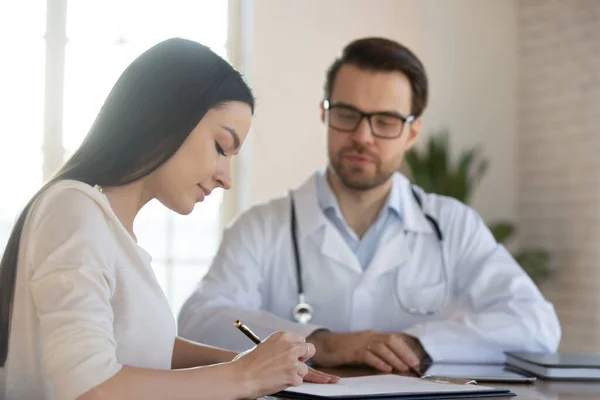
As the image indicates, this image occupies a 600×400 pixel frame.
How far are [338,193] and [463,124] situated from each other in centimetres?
335

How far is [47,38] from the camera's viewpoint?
5.62 m

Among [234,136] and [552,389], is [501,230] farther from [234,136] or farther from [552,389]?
[234,136]

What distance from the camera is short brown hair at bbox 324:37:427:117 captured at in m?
2.72

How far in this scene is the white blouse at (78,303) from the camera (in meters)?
1.06

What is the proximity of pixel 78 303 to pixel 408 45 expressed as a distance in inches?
198

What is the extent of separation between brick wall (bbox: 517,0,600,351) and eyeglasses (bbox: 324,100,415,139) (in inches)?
116

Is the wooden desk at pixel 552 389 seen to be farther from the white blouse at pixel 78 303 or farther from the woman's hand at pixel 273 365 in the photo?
the white blouse at pixel 78 303

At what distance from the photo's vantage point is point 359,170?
8.70 ft

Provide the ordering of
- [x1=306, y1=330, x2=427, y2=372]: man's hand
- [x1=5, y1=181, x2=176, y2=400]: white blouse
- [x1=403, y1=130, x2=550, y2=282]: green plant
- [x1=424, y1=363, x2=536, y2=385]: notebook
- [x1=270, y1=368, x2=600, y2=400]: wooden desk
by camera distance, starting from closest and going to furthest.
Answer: [x1=5, y1=181, x2=176, y2=400]: white blouse → [x1=270, y1=368, x2=600, y2=400]: wooden desk → [x1=424, y1=363, x2=536, y2=385]: notebook → [x1=306, y1=330, x2=427, y2=372]: man's hand → [x1=403, y1=130, x2=550, y2=282]: green plant

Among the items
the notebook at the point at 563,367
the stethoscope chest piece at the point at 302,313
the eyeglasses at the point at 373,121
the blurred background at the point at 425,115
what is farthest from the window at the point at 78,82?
the notebook at the point at 563,367

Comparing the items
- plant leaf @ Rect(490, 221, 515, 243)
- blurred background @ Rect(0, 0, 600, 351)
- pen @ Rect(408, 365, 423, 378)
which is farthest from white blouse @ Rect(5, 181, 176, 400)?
plant leaf @ Rect(490, 221, 515, 243)

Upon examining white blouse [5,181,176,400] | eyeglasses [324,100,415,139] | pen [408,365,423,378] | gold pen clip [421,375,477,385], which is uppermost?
eyeglasses [324,100,415,139]

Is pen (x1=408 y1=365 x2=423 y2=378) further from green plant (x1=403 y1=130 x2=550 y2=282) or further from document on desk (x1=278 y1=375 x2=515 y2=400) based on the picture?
green plant (x1=403 y1=130 x2=550 y2=282)

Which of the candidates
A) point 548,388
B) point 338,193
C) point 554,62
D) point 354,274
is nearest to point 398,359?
point 548,388
